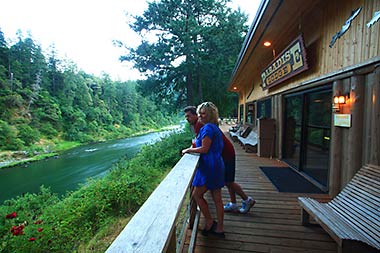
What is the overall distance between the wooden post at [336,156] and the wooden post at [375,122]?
570 mm

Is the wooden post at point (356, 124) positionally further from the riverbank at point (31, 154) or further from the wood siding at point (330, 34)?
the riverbank at point (31, 154)

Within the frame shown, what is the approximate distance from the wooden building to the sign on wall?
0.06 ft

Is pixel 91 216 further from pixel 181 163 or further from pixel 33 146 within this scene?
pixel 33 146

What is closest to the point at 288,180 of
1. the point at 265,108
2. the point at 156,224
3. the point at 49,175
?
the point at 265,108

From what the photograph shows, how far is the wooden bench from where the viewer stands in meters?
1.38

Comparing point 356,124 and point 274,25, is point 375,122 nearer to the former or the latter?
point 356,124

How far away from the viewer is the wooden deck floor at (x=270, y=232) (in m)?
1.88

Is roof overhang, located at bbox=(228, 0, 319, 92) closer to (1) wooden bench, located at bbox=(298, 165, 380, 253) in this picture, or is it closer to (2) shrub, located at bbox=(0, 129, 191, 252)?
(1) wooden bench, located at bbox=(298, 165, 380, 253)

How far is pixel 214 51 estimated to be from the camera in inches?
460

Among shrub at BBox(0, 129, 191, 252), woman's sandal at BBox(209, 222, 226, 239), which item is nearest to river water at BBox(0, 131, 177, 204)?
shrub at BBox(0, 129, 191, 252)

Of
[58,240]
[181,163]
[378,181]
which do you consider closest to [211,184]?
[181,163]

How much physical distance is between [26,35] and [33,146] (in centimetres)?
2420

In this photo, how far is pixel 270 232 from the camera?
211 cm

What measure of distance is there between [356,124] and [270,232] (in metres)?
1.66
